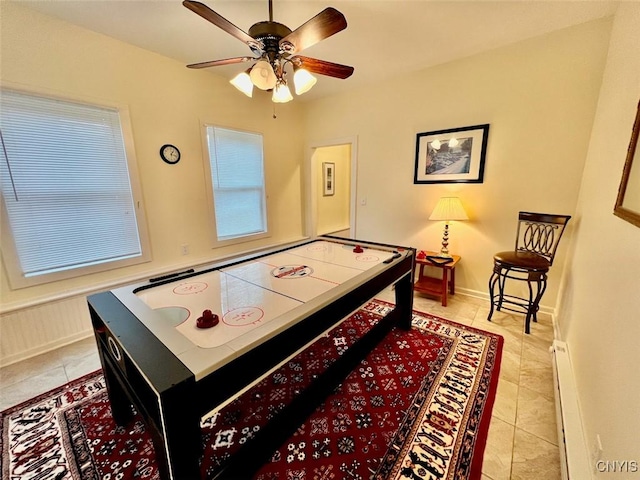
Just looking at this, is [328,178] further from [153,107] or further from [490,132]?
[153,107]

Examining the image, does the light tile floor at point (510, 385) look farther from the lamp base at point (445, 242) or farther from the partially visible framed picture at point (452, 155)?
the partially visible framed picture at point (452, 155)

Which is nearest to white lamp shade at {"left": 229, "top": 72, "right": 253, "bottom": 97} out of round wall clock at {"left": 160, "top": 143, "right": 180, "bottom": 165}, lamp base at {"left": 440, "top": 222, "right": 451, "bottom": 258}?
round wall clock at {"left": 160, "top": 143, "right": 180, "bottom": 165}

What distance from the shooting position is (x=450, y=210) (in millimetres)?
2805

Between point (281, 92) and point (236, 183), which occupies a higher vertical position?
point (281, 92)

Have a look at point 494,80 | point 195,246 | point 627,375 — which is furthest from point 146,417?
point 494,80

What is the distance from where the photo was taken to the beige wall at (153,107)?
1.96 metres

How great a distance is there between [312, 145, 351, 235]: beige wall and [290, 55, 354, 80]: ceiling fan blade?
285 cm

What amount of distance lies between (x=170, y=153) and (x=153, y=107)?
1.48 ft

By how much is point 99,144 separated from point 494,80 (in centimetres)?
386

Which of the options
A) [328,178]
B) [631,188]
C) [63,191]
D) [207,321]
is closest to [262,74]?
[207,321]

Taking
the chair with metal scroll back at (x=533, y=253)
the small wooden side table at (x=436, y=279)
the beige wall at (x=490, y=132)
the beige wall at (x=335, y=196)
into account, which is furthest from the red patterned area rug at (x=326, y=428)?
the beige wall at (x=335, y=196)

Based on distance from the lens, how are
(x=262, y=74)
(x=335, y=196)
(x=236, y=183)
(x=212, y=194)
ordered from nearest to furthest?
1. (x=262, y=74)
2. (x=212, y=194)
3. (x=236, y=183)
4. (x=335, y=196)

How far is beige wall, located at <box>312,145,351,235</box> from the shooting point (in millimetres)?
4836

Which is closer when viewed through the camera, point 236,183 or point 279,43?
point 279,43
